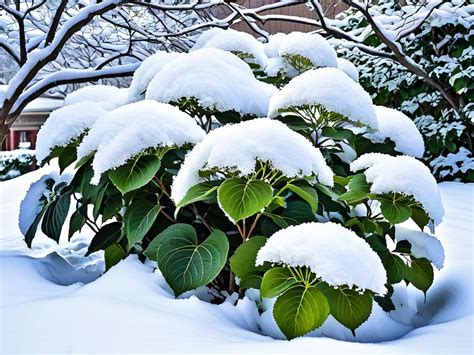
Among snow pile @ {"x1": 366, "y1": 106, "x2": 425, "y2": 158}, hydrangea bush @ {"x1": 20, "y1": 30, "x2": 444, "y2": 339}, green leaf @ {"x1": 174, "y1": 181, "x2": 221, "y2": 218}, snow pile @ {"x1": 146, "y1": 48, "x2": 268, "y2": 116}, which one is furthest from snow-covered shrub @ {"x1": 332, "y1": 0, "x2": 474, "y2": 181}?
green leaf @ {"x1": 174, "y1": 181, "x2": 221, "y2": 218}

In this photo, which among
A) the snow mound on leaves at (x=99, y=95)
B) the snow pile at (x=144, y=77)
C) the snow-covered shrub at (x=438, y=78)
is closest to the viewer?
the snow pile at (x=144, y=77)

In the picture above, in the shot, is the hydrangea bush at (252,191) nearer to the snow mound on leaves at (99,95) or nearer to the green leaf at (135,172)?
the green leaf at (135,172)

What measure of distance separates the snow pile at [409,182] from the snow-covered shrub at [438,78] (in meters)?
2.49

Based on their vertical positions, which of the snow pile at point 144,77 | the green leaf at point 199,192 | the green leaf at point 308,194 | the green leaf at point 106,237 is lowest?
the green leaf at point 106,237

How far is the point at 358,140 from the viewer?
1855mm

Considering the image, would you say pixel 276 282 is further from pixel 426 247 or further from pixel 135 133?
pixel 426 247

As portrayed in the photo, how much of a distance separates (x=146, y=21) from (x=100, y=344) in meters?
6.29

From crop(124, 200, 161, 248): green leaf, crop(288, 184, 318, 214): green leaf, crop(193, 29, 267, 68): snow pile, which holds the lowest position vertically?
crop(124, 200, 161, 248): green leaf

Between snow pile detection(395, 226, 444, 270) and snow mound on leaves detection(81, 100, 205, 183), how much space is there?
25.2 inches

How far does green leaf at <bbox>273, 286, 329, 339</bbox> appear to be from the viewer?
1.03 meters

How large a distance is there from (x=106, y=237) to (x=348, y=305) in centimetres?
78

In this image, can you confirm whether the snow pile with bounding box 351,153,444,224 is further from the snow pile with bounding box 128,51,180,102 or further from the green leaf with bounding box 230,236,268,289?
the snow pile with bounding box 128,51,180,102

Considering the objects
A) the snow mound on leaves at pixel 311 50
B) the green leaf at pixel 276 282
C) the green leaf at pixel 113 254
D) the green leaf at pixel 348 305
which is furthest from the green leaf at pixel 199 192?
the snow mound on leaves at pixel 311 50

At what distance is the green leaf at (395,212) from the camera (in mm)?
1304
